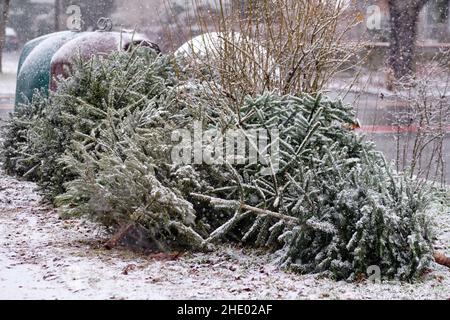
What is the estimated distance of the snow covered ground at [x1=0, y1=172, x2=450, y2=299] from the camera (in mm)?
5168

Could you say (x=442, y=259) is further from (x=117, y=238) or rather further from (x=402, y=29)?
(x=402, y=29)

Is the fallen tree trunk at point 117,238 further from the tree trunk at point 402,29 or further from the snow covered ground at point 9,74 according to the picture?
the snow covered ground at point 9,74

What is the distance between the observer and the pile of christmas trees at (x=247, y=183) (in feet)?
18.6

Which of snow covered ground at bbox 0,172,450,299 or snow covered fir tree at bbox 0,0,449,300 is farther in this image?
snow covered fir tree at bbox 0,0,449,300

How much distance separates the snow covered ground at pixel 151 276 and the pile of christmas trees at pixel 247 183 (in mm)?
186

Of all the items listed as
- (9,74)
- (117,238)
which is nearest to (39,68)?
(117,238)

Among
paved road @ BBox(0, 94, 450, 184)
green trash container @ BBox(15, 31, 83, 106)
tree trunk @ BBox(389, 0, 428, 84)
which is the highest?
tree trunk @ BBox(389, 0, 428, 84)

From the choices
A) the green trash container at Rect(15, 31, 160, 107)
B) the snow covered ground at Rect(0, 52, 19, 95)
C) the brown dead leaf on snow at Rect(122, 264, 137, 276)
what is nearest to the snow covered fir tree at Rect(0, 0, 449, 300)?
the brown dead leaf on snow at Rect(122, 264, 137, 276)

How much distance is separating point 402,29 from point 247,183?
66.3 ft

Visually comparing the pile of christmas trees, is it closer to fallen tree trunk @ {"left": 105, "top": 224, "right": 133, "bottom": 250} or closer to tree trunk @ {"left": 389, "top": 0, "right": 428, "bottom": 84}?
fallen tree trunk @ {"left": 105, "top": 224, "right": 133, "bottom": 250}

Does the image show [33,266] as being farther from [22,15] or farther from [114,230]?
[22,15]

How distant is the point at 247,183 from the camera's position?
6.52 meters

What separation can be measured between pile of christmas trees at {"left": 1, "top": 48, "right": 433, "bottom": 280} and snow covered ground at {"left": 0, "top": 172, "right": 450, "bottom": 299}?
0.19 meters

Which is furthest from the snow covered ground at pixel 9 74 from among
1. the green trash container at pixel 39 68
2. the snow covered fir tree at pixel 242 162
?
the snow covered fir tree at pixel 242 162
